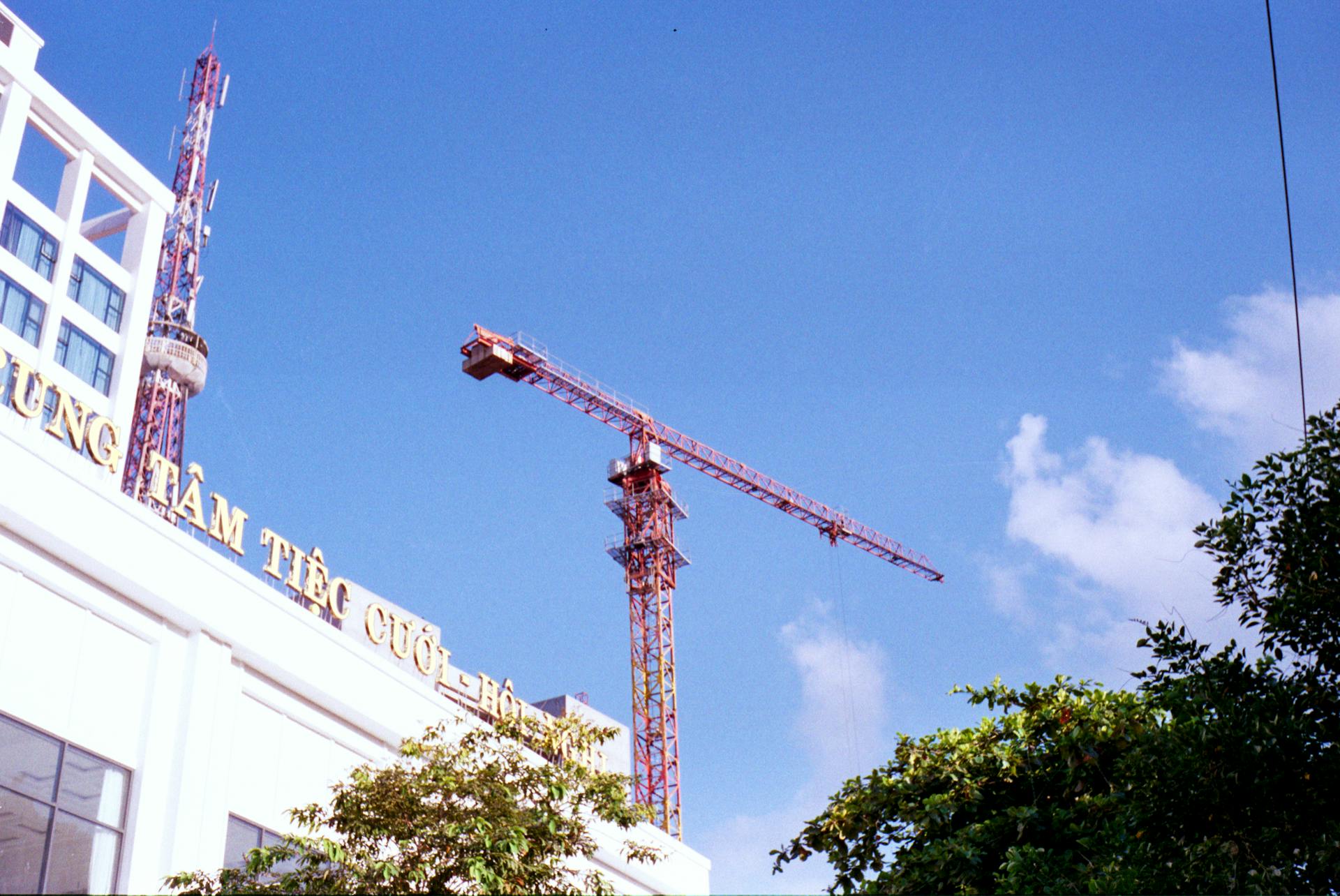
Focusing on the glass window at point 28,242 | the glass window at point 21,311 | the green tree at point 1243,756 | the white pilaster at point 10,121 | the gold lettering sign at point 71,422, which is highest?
the white pilaster at point 10,121

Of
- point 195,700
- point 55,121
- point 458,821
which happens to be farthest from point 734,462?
point 458,821

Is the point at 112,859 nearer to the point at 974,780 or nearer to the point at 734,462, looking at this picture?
the point at 974,780

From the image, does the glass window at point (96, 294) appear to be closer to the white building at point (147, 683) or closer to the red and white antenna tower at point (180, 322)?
the red and white antenna tower at point (180, 322)

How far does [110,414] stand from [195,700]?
50531 mm

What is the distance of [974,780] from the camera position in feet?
80.1

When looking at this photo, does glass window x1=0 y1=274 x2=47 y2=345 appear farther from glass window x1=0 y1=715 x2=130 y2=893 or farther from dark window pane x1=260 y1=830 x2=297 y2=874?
glass window x1=0 y1=715 x2=130 y2=893

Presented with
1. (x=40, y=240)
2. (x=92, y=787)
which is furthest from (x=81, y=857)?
(x=40, y=240)

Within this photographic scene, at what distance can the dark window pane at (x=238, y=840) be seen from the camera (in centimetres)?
2969

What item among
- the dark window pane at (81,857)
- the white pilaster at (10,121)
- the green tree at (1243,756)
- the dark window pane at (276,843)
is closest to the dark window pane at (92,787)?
the dark window pane at (81,857)

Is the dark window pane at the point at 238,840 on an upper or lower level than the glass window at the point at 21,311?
lower

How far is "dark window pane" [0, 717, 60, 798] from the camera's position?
25.4 meters

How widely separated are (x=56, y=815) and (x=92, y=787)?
44.5 inches

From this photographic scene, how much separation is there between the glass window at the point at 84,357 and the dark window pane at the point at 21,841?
5207cm

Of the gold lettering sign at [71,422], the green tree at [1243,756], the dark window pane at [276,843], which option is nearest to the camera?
the green tree at [1243,756]
